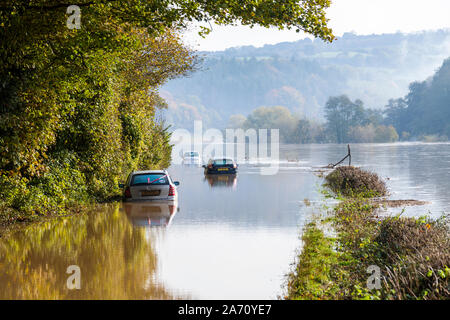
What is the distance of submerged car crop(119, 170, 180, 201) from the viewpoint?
20.0 metres

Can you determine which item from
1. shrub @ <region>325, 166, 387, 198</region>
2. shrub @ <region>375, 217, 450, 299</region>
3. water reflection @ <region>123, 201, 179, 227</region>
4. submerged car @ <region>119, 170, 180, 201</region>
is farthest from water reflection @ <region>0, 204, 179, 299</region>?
shrub @ <region>325, 166, 387, 198</region>

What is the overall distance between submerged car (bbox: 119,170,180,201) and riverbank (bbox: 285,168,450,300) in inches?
287

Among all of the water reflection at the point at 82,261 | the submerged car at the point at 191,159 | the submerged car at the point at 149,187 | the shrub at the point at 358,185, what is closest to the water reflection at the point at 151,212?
the submerged car at the point at 149,187

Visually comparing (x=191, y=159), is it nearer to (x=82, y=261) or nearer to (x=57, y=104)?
(x=57, y=104)

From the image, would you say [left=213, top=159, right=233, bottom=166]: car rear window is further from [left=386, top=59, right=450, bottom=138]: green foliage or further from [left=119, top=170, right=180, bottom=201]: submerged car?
[left=386, top=59, right=450, bottom=138]: green foliage

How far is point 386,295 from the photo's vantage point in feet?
24.6

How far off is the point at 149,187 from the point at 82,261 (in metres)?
9.69

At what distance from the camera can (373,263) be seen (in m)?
9.54

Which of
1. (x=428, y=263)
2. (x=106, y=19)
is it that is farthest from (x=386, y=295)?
(x=106, y=19)

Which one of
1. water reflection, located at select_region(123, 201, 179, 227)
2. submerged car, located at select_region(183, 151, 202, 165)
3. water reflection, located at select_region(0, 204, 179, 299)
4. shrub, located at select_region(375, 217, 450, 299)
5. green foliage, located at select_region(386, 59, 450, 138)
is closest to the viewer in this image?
shrub, located at select_region(375, 217, 450, 299)

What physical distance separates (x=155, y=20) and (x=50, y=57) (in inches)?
103

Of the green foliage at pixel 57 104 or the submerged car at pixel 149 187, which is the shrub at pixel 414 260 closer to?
the green foliage at pixel 57 104
